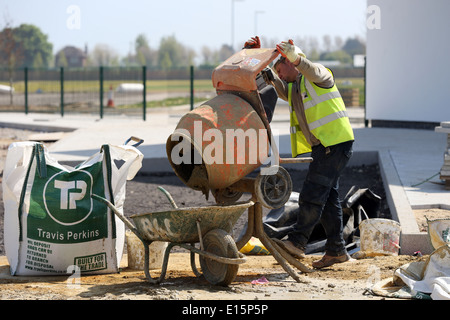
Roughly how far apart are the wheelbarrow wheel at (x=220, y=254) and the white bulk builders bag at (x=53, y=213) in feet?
3.55

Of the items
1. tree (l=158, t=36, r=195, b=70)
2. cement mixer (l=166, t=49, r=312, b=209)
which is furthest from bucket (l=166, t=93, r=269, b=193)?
tree (l=158, t=36, r=195, b=70)

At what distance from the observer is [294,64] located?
19.9ft

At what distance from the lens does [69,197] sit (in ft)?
20.3

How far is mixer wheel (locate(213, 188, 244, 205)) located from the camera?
6.14 meters

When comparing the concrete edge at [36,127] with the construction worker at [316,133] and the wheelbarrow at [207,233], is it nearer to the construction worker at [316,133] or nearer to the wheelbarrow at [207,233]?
the construction worker at [316,133]

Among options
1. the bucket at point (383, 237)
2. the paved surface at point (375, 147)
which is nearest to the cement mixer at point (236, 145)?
the paved surface at point (375, 147)

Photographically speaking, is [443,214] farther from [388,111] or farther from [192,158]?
[388,111]

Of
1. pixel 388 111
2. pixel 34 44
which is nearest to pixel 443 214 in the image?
pixel 388 111

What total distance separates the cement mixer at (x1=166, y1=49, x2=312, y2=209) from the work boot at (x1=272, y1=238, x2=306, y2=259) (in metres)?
0.42

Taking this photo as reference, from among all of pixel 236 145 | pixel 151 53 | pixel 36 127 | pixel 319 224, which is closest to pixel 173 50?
pixel 151 53

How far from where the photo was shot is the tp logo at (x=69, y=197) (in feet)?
20.3

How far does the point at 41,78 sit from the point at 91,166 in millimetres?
22916

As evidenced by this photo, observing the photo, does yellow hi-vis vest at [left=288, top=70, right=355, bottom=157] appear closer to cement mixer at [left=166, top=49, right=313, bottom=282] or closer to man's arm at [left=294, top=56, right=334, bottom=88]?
man's arm at [left=294, top=56, right=334, bottom=88]
